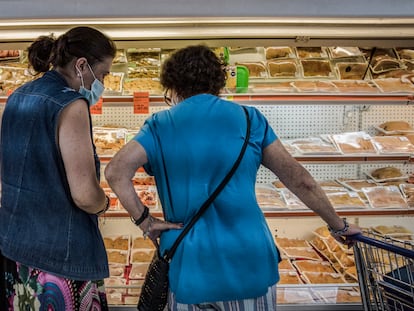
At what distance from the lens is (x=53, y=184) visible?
162cm

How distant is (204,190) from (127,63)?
1.72 metres

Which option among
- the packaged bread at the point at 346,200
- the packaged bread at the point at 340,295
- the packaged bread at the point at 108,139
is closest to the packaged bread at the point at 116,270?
the packaged bread at the point at 108,139

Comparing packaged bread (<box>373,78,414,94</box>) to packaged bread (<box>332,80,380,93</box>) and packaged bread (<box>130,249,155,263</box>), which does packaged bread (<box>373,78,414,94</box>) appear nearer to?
packaged bread (<box>332,80,380,93</box>)

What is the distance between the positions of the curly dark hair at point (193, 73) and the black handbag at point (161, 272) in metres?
0.17

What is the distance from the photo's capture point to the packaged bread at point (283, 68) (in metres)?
3.05

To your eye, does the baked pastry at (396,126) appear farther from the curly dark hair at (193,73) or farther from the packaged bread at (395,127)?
the curly dark hair at (193,73)

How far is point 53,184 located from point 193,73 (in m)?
0.65

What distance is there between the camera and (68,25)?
2398mm

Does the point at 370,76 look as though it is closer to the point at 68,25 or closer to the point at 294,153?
the point at 294,153

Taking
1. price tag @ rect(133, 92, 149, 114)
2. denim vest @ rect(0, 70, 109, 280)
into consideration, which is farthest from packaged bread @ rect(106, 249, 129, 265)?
denim vest @ rect(0, 70, 109, 280)

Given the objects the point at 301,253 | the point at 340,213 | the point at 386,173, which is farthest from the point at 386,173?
the point at 301,253

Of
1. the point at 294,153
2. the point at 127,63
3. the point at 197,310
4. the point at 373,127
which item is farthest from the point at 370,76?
the point at 197,310

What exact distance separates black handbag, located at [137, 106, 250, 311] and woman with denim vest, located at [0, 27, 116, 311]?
19 cm

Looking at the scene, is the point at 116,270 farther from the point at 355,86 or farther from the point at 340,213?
the point at 355,86
